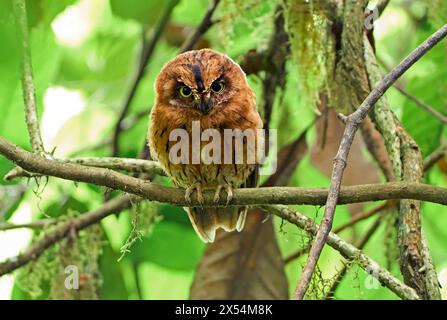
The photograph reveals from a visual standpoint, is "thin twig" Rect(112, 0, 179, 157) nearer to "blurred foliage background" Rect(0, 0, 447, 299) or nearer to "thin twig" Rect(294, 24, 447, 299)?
"blurred foliage background" Rect(0, 0, 447, 299)

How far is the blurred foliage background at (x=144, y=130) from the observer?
9.86 feet

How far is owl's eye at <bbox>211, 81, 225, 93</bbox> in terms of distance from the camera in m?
2.77

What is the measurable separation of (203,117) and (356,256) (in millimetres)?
806

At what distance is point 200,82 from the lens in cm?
270

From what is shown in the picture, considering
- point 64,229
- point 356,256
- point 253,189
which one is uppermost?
point 64,229

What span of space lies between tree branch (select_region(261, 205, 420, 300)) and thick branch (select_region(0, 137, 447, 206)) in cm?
19

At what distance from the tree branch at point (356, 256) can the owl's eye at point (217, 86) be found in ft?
1.82

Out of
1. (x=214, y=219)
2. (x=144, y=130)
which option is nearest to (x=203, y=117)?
(x=214, y=219)

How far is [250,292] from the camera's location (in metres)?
3.27

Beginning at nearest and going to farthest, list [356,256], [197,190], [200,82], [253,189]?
[253,189], [356,256], [197,190], [200,82]

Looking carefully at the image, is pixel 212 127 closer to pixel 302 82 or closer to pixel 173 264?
pixel 302 82

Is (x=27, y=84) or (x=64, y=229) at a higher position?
(x=27, y=84)

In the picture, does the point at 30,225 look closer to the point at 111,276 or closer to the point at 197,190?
the point at 111,276

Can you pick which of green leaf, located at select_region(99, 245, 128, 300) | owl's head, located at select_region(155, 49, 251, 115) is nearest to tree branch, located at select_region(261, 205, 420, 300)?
owl's head, located at select_region(155, 49, 251, 115)
